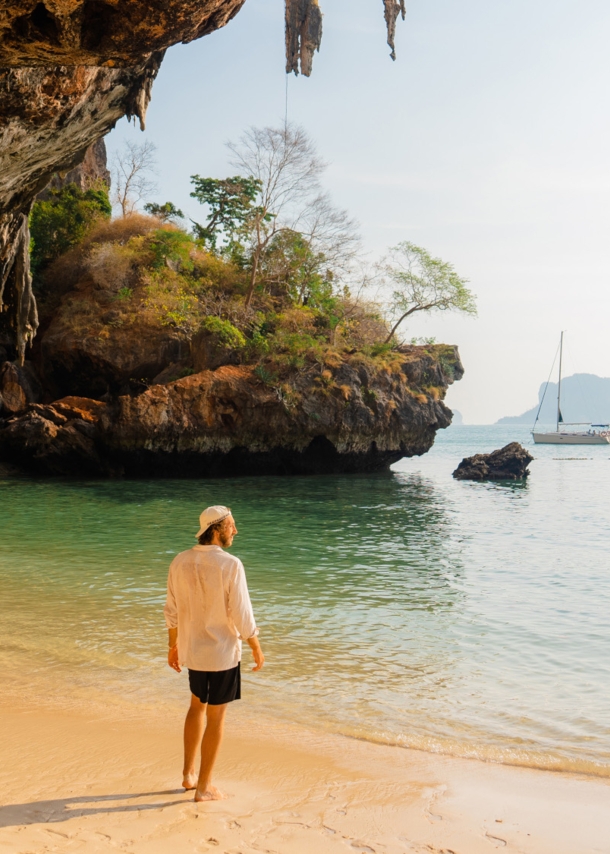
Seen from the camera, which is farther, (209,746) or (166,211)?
(166,211)

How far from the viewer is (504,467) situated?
35.8 meters

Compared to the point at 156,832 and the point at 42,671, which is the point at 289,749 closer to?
the point at 156,832

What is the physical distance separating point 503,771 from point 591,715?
5.35 feet

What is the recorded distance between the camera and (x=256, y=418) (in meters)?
31.4

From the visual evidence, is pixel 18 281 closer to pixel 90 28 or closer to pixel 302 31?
pixel 302 31

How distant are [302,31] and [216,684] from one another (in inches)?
211

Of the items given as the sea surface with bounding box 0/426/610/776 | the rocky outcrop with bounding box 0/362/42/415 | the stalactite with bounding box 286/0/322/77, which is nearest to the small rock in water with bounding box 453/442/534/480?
the sea surface with bounding box 0/426/610/776

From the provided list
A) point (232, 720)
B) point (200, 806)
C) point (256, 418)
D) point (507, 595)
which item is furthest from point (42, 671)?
point (256, 418)

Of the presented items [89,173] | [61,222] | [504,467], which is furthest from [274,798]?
[89,173]

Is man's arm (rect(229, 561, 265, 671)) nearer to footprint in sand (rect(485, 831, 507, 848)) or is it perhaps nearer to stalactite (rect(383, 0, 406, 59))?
footprint in sand (rect(485, 831, 507, 848))

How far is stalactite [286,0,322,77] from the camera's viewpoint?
630 centimetres

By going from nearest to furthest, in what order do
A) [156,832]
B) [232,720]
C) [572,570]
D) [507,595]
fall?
[156,832]
[232,720]
[507,595]
[572,570]

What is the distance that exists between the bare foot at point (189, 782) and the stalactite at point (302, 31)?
17.8 feet

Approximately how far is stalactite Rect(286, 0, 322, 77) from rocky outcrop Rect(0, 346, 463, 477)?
2333 cm
